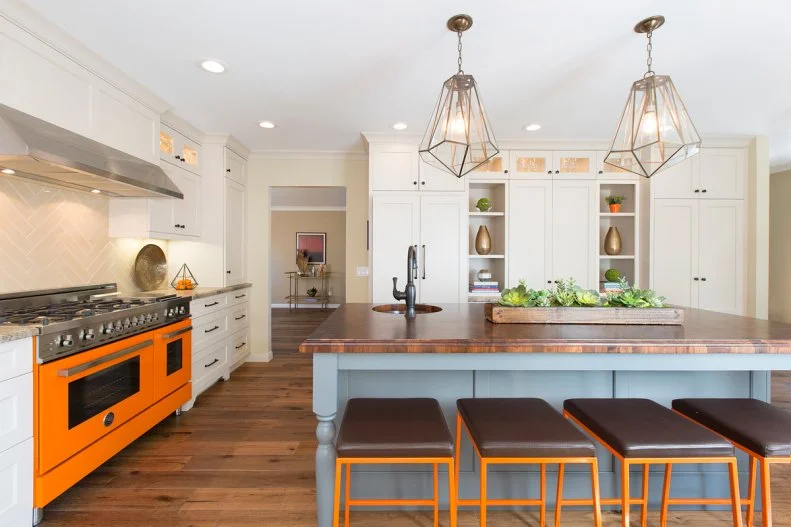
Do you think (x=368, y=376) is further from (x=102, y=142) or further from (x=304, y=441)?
(x=102, y=142)

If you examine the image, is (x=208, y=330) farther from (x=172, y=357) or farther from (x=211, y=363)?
(x=172, y=357)

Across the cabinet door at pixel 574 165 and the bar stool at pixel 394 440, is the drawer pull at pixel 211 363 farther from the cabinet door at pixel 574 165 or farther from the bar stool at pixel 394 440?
the cabinet door at pixel 574 165

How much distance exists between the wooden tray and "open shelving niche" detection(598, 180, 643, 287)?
2409 millimetres

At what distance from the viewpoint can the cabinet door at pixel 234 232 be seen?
3.92 metres

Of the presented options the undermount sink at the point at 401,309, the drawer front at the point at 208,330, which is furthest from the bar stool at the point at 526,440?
the drawer front at the point at 208,330

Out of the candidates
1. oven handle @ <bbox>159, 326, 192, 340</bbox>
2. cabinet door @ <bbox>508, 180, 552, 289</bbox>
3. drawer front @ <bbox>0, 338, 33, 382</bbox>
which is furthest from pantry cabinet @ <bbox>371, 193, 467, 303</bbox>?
drawer front @ <bbox>0, 338, 33, 382</bbox>

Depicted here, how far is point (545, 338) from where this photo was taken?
147 centimetres

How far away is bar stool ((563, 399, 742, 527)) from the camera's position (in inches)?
50.4

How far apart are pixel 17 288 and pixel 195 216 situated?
160 cm

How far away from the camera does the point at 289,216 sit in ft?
31.4

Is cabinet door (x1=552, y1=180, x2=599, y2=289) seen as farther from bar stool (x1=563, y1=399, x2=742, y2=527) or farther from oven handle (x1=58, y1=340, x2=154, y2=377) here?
oven handle (x1=58, y1=340, x2=154, y2=377)

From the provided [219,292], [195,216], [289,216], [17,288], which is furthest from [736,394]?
[289,216]

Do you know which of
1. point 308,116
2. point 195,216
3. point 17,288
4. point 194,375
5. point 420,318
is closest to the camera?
point 420,318

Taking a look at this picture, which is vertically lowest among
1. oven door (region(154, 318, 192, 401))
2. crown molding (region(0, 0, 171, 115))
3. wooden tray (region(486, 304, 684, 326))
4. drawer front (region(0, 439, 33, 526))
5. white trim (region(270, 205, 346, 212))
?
drawer front (region(0, 439, 33, 526))
